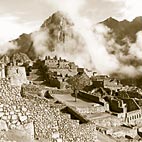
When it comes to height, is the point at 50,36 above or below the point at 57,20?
below

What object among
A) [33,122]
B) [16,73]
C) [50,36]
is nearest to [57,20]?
[50,36]

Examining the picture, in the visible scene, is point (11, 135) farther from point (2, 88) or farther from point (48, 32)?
point (48, 32)

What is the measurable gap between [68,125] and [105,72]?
66274 millimetres

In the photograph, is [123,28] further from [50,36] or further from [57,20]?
[50,36]

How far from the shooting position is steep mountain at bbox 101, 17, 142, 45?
313ft

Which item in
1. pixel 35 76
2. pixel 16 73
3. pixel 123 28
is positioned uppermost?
pixel 123 28

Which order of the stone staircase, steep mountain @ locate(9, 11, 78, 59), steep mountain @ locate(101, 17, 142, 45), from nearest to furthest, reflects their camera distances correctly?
the stone staircase
steep mountain @ locate(9, 11, 78, 59)
steep mountain @ locate(101, 17, 142, 45)

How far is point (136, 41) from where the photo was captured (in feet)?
305

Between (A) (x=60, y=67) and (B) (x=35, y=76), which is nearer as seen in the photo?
(B) (x=35, y=76)

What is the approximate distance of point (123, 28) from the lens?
3782 inches

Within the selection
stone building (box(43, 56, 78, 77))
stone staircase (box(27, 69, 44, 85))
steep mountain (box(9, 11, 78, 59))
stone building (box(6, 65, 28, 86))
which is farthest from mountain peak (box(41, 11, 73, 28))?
stone building (box(6, 65, 28, 86))

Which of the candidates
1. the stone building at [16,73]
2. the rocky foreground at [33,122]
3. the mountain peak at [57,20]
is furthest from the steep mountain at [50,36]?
the rocky foreground at [33,122]

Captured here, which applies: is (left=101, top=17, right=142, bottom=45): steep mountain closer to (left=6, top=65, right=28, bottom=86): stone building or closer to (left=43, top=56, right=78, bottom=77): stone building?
(left=43, top=56, right=78, bottom=77): stone building

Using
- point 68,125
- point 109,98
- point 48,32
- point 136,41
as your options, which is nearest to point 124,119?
point 109,98
